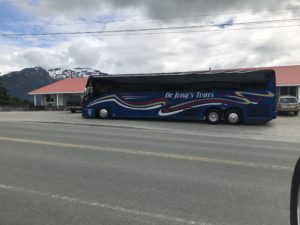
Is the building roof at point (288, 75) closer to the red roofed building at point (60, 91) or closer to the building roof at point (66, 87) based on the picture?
the building roof at point (66, 87)

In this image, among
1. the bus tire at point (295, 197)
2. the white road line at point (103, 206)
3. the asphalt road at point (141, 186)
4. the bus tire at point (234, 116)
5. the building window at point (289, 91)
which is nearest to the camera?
the bus tire at point (295, 197)

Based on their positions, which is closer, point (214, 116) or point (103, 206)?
point (103, 206)

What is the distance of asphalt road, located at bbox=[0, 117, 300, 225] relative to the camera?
477 centimetres

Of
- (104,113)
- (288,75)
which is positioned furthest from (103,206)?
(288,75)

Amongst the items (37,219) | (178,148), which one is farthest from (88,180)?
(178,148)

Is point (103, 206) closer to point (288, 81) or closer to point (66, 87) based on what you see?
point (288, 81)

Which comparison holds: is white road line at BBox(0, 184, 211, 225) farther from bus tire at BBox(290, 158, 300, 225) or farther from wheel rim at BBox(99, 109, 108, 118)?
wheel rim at BBox(99, 109, 108, 118)

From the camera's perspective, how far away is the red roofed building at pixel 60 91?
52.6m

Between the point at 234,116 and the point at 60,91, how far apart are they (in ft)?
116

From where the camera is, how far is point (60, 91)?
53.0m

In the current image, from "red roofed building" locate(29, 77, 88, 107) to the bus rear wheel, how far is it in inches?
1248

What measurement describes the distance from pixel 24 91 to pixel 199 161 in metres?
177

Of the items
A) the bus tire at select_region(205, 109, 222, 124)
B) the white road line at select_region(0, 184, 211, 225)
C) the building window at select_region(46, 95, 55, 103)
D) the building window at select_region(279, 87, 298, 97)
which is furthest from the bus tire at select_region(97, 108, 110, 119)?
the building window at select_region(46, 95, 55, 103)

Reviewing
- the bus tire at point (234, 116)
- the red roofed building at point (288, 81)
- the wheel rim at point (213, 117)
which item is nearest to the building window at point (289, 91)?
the red roofed building at point (288, 81)
